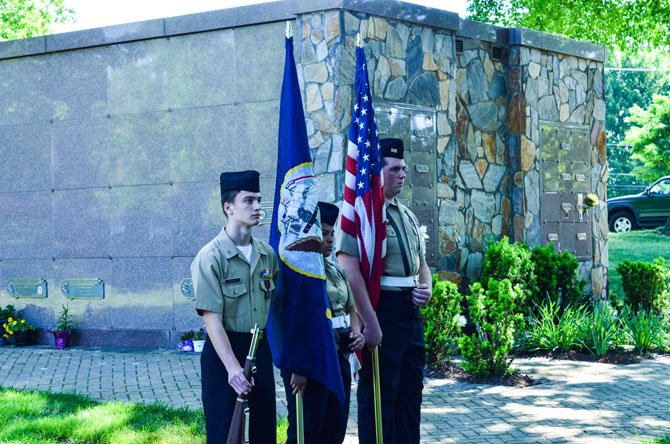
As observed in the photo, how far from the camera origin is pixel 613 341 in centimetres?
1170

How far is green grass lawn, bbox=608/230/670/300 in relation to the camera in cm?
2114

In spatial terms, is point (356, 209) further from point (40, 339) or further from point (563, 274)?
point (40, 339)

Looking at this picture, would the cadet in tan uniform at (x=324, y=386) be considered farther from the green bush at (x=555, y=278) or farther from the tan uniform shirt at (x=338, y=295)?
the green bush at (x=555, y=278)

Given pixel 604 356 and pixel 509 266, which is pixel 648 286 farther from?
pixel 604 356

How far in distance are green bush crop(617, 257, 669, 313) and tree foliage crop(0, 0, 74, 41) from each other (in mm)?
18374

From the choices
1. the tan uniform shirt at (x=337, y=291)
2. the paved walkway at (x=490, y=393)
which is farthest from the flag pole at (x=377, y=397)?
the paved walkway at (x=490, y=393)

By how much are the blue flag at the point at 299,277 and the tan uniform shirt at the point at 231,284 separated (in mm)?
324

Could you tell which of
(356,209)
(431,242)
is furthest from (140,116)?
(356,209)

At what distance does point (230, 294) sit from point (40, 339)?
8.77 metres

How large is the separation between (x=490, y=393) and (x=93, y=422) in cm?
370

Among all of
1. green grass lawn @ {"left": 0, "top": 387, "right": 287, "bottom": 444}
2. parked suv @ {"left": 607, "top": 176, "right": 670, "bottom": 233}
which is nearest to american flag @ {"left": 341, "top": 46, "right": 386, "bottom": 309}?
green grass lawn @ {"left": 0, "top": 387, "right": 287, "bottom": 444}

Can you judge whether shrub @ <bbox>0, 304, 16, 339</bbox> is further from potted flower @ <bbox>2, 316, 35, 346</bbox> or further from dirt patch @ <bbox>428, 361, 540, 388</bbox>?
dirt patch @ <bbox>428, 361, 540, 388</bbox>

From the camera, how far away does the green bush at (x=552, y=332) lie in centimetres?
1141

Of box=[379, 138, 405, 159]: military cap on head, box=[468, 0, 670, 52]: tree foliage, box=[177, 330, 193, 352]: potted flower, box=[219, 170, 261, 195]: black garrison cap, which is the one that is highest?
box=[468, 0, 670, 52]: tree foliage
